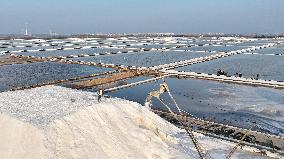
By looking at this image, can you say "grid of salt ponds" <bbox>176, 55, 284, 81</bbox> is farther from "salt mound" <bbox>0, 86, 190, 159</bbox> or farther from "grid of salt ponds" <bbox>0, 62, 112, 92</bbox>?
"salt mound" <bbox>0, 86, 190, 159</bbox>

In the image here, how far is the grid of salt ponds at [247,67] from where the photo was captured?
750 inches

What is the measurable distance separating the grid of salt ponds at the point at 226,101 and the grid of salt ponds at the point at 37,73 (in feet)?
14.4

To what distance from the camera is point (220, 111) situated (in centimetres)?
1141

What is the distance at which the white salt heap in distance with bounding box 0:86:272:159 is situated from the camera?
527 centimetres

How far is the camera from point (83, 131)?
581 cm

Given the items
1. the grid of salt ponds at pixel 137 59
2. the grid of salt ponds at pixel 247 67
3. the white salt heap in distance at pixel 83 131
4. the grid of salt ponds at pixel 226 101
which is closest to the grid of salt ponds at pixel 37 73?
the grid of salt ponds at pixel 137 59

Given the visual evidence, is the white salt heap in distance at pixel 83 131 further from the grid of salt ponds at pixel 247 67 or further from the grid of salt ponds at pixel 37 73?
the grid of salt ponds at pixel 247 67

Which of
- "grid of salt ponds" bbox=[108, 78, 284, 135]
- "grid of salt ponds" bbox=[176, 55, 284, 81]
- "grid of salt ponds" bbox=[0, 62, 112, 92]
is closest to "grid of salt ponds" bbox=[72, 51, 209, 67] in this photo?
"grid of salt ponds" bbox=[0, 62, 112, 92]

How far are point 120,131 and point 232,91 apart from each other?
9.01 meters

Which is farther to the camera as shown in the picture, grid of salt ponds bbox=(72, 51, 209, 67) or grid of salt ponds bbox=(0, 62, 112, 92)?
grid of salt ponds bbox=(72, 51, 209, 67)

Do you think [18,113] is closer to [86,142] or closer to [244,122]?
[86,142]

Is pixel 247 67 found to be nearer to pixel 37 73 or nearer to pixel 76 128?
pixel 37 73

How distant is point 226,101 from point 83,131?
26.7 feet

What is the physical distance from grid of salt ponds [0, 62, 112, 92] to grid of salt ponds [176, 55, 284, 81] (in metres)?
5.66
